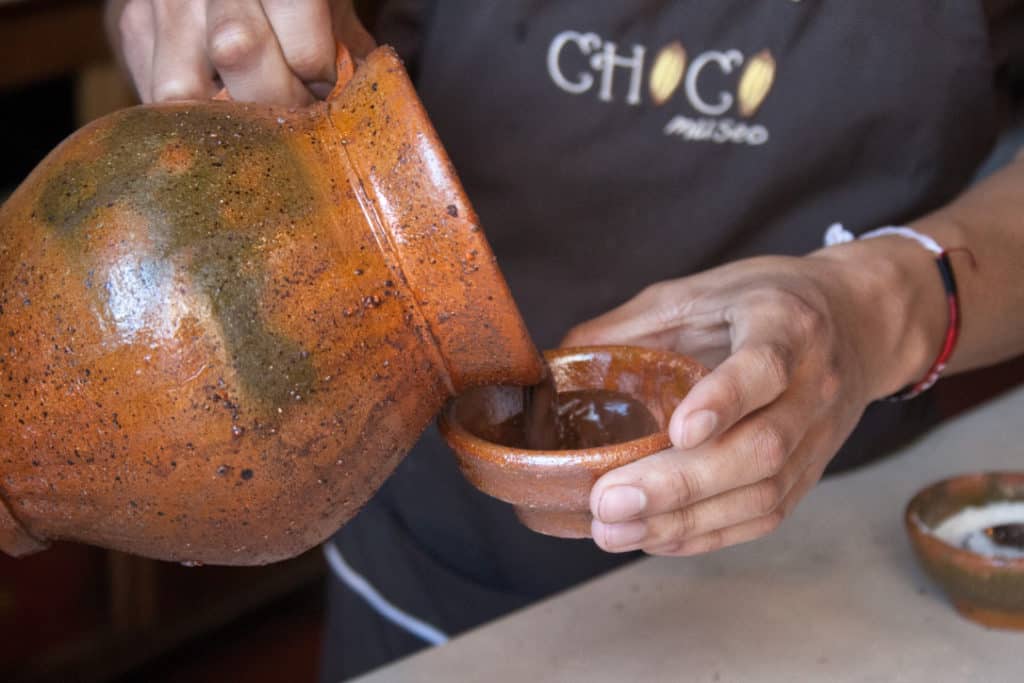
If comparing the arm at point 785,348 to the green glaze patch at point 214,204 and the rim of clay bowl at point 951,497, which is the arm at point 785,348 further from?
the green glaze patch at point 214,204

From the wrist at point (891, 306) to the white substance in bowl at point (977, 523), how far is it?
0.47 feet

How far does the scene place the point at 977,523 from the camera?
112 centimetres

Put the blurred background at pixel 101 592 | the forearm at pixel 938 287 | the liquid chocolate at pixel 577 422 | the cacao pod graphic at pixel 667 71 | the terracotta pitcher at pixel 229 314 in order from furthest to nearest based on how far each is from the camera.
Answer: the blurred background at pixel 101 592
the cacao pod graphic at pixel 667 71
the forearm at pixel 938 287
the liquid chocolate at pixel 577 422
the terracotta pitcher at pixel 229 314

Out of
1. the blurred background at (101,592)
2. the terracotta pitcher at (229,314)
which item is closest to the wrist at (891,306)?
the terracotta pitcher at (229,314)

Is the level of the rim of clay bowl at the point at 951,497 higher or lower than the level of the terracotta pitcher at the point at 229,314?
lower

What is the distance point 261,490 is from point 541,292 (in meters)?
0.57

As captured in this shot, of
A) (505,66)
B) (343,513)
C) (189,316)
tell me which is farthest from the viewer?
(505,66)

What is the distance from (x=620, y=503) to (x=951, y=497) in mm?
486

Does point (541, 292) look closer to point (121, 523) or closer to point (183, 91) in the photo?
point (183, 91)

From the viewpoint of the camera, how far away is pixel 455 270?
75cm

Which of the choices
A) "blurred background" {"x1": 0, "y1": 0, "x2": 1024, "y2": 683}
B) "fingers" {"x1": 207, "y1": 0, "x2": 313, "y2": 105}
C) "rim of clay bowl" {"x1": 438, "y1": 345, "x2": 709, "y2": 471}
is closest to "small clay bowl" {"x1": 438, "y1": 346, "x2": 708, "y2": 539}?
"rim of clay bowl" {"x1": 438, "y1": 345, "x2": 709, "y2": 471}

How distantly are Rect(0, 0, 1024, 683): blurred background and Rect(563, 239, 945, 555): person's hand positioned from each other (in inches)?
48.1

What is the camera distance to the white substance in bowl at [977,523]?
1086mm

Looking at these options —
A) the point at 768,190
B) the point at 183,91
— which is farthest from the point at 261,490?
the point at 768,190
